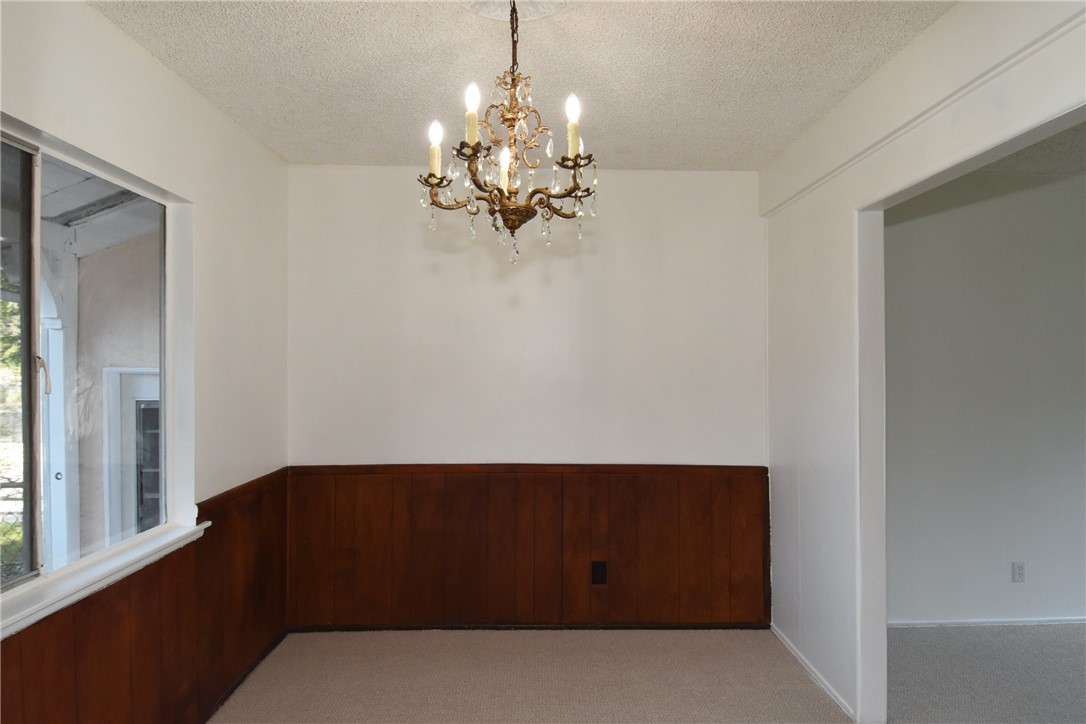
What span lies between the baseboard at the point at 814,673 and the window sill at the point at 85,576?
2.74 meters

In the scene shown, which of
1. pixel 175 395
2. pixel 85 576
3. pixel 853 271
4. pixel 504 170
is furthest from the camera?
pixel 853 271

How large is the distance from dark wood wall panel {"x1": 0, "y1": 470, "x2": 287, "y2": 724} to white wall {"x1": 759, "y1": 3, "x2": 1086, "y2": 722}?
8.78 feet

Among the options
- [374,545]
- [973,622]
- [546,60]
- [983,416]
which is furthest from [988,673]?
[546,60]

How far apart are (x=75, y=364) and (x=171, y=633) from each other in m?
1.06

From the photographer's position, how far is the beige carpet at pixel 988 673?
8.27 feet

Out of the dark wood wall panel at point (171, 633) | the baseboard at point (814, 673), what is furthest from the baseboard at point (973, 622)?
the dark wood wall panel at point (171, 633)

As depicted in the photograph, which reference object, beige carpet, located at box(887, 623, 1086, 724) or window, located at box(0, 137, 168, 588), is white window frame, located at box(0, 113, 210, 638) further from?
beige carpet, located at box(887, 623, 1086, 724)

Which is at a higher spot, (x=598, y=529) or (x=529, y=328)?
(x=529, y=328)

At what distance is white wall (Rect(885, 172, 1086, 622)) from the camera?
3.33 m

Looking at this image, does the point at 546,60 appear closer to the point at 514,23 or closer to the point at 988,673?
the point at 514,23

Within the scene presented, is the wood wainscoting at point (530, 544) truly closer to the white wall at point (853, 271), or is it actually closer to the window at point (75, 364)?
the white wall at point (853, 271)

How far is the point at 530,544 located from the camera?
11.0 feet

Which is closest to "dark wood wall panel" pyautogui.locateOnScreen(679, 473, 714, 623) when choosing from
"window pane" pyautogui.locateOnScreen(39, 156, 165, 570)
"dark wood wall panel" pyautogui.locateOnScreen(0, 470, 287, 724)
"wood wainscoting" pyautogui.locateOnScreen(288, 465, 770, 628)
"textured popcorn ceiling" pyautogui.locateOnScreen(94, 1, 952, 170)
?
"wood wainscoting" pyautogui.locateOnScreen(288, 465, 770, 628)

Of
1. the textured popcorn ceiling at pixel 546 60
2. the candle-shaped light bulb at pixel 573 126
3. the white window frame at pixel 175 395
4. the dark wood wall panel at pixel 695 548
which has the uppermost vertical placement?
the textured popcorn ceiling at pixel 546 60
